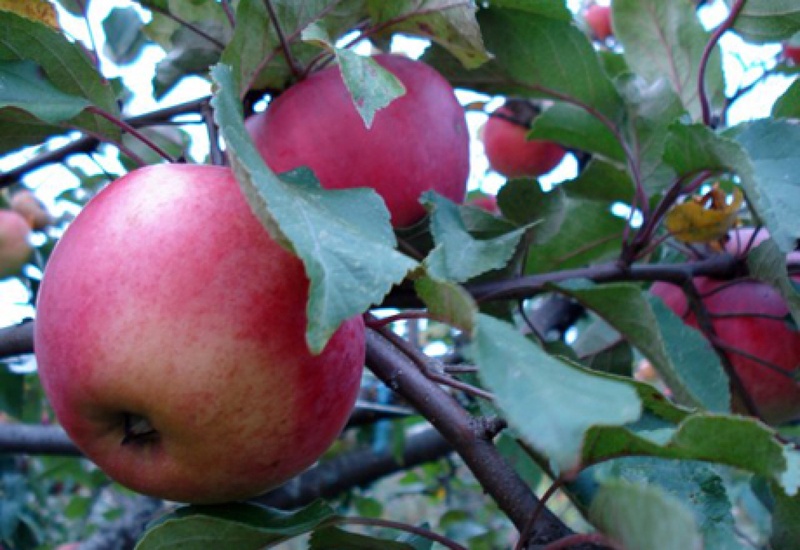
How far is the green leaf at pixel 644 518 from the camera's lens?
1.35 feet

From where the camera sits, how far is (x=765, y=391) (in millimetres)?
1081

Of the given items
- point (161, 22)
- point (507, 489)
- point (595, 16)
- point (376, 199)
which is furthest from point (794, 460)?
point (595, 16)

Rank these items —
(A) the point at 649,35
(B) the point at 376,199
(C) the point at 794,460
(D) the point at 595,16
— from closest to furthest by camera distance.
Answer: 1. (C) the point at 794,460
2. (B) the point at 376,199
3. (A) the point at 649,35
4. (D) the point at 595,16

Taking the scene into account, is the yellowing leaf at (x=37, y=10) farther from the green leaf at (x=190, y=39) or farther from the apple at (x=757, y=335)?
the apple at (x=757, y=335)

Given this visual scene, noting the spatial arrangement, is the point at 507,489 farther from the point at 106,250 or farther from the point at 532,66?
the point at 532,66

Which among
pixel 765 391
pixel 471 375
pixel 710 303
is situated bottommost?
pixel 765 391

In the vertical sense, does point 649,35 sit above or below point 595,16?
above

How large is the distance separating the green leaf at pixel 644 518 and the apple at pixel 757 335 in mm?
588

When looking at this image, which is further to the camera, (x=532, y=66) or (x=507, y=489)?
(x=532, y=66)

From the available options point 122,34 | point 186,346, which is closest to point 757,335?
point 186,346

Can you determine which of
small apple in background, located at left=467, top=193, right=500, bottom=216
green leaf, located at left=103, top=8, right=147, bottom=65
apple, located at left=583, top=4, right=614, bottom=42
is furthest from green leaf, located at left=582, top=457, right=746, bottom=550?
apple, located at left=583, top=4, right=614, bottom=42

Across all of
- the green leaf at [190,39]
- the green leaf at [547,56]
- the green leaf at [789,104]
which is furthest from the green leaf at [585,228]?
the green leaf at [190,39]

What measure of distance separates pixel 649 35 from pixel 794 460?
73cm

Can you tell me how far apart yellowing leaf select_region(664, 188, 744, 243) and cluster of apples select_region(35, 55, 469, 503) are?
48 centimetres
